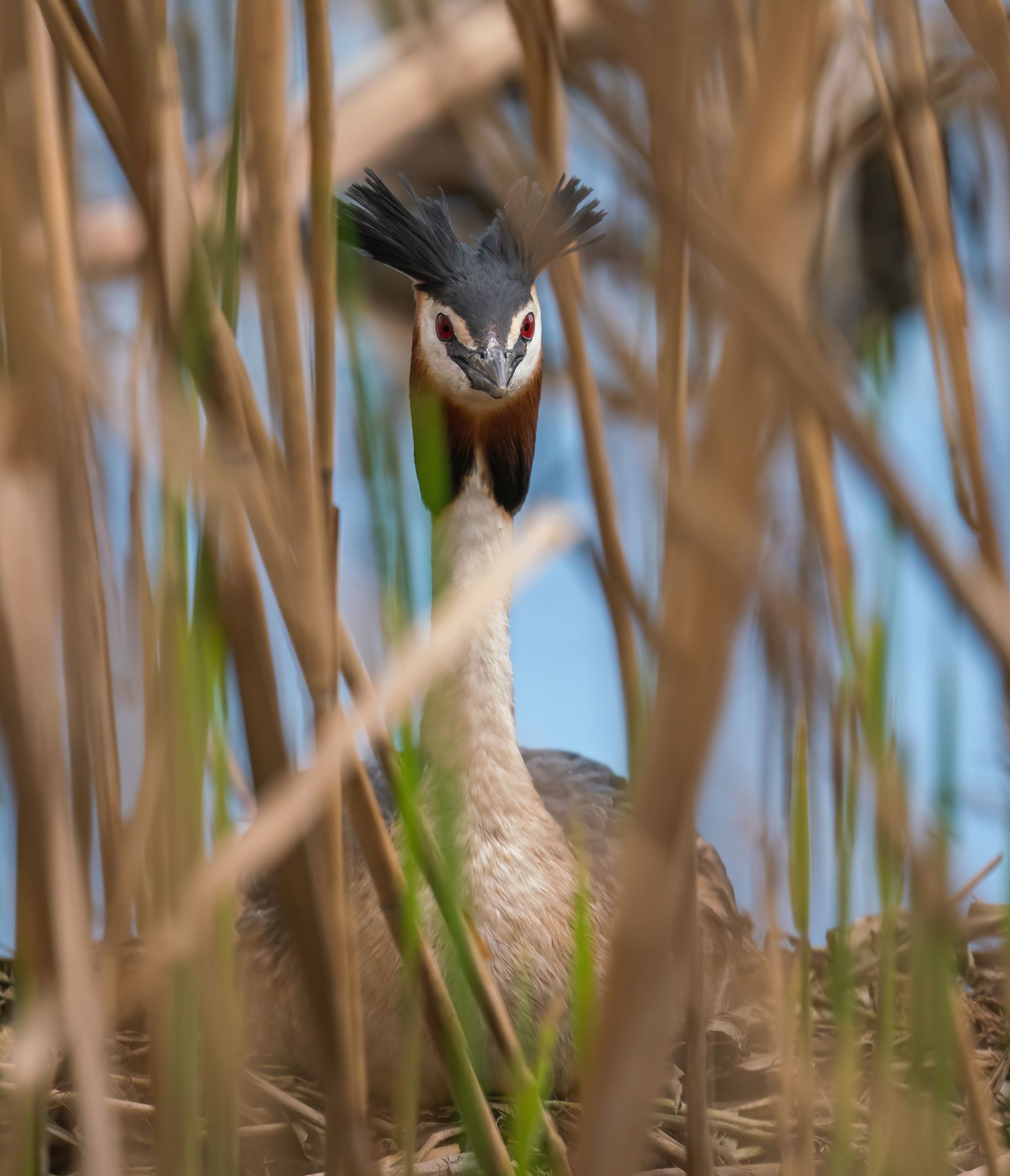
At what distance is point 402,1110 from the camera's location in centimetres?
107

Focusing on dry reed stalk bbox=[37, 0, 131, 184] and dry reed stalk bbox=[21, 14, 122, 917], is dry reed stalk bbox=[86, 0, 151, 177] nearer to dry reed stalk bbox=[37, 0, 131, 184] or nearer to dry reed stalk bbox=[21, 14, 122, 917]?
dry reed stalk bbox=[37, 0, 131, 184]

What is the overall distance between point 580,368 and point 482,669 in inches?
40.1

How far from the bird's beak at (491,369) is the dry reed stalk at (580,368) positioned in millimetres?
853

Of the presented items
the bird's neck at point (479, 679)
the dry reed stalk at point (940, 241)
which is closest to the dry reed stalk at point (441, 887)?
the dry reed stalk at point (940, 241)

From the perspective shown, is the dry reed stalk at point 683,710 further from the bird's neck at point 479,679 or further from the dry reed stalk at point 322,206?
the bird's neck at point 479,679

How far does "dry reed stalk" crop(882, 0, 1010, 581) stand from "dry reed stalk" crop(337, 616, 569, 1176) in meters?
0.63

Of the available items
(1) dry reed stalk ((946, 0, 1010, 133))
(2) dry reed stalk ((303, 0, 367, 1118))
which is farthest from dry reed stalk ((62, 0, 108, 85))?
(1) dry reed stalk ((946, 0, 1010, 133))

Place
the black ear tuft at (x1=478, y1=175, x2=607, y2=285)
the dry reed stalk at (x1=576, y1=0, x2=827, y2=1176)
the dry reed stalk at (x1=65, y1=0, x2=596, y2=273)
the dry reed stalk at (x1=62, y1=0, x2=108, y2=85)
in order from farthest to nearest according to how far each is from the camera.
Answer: the dry reed stalk at (x1=65, y1=0, x2=596, y2=273)
the black ear tuft at (x1=478, y1=175, x2=607, y2=285)
the dry reed stalk at (x1=62, y1=0, x2=108, y2=85)
the dry reed stalk at (x1=576, y1=0, x2=827, y2=1176)

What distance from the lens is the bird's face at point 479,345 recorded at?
2.37 m

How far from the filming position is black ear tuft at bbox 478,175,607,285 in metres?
2.26

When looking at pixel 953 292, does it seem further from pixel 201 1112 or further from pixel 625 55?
pixel 201 1112

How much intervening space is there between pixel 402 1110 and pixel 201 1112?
739mm

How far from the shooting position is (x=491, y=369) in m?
2.35

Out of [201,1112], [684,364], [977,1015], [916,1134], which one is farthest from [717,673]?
[977,1015]
